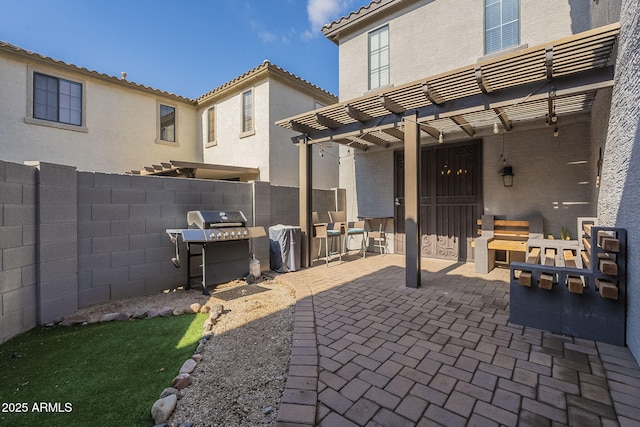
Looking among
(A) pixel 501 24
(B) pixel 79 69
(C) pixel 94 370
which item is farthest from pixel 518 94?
(B) pixel 79 69

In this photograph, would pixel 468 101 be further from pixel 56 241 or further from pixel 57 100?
pixel 57 100

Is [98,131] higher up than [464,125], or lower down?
higher up

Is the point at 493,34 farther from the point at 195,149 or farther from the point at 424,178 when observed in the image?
the point at 195,149

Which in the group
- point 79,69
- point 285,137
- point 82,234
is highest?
point 79,69

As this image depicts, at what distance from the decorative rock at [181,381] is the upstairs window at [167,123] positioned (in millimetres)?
9598

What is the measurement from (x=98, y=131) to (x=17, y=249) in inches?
275

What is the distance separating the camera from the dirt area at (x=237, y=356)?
1867mm

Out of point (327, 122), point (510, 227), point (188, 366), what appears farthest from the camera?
point (510, 227)

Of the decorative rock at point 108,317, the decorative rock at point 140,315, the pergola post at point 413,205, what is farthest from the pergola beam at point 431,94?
the decorative rock at point 108,317

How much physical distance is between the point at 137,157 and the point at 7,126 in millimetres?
2872

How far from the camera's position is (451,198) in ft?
22.5

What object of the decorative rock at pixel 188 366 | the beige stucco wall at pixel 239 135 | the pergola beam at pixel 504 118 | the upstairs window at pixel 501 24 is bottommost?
the decorative rock at pixel 188 366

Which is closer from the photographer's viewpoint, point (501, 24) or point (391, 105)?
point (391, 105)

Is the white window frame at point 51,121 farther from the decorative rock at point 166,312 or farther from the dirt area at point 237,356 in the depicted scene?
the decorative rock at point 166,312
